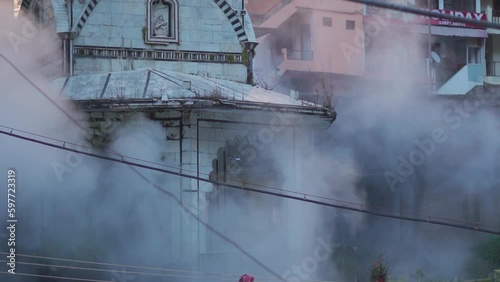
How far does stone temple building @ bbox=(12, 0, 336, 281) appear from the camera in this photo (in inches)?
889

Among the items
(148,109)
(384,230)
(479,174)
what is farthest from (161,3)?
(479,174)

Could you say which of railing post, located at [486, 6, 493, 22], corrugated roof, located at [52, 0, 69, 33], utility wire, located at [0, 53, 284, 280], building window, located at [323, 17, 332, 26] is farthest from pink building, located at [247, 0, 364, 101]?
utility wire, located at [0, 53, 284, 280]

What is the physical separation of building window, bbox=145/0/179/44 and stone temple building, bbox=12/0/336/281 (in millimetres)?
23

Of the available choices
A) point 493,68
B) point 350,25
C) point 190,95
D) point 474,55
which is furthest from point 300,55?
point 190,95

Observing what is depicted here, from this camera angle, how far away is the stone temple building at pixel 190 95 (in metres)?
22.6

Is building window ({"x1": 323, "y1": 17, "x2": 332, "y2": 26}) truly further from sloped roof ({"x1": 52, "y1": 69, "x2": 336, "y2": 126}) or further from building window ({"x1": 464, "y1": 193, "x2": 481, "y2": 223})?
sloped roof ({"x1": 52, "y1": 69, "x2": 336, "y2": 126})

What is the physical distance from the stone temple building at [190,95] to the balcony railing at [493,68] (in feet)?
84.9

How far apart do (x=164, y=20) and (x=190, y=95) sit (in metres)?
3.57

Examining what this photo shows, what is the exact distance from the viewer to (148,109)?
72.7 ft

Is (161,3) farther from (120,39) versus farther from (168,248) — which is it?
(168,248)

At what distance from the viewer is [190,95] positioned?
22125 mm

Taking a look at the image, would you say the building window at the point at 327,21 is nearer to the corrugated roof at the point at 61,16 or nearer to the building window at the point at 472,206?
the building window at the point at 472,206

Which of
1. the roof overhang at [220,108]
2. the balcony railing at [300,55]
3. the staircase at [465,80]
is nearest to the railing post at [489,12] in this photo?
the staircase at [465,80]

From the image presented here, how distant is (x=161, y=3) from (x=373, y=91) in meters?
15.6
